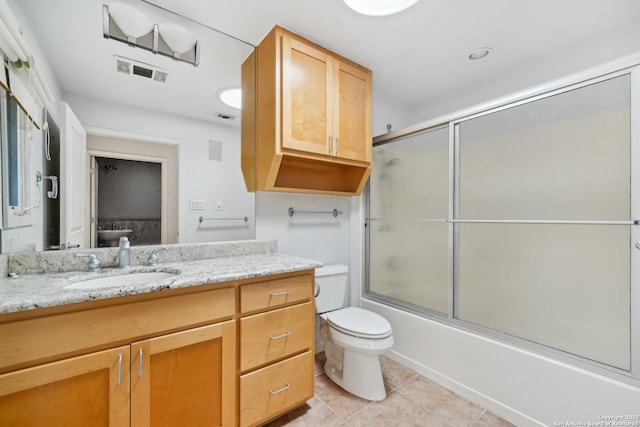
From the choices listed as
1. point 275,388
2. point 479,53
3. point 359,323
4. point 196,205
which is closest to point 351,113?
point 479,53

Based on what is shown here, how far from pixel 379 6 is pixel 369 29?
0.21m

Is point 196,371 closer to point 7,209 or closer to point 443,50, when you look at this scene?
point 7,209

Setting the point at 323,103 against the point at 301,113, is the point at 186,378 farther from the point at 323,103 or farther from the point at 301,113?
the point at 323,103

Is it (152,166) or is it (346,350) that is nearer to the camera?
(152,166)

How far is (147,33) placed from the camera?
149 cm

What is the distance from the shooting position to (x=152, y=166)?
1.52 m

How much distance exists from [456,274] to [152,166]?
206 cm

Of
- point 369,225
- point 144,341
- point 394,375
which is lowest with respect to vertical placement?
point 394,375

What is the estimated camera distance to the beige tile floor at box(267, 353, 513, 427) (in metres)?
1.48

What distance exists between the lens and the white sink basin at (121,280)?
45.9 inches

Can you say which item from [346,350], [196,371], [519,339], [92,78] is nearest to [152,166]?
[92,78]

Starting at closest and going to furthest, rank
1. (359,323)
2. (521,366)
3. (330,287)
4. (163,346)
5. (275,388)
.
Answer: (163,346)
(275,388)
(521,366)
(359,323)
(330,287)

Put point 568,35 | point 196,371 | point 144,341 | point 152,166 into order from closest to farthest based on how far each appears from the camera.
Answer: point 144,341
point 196,371
point 152,166
point 568,35

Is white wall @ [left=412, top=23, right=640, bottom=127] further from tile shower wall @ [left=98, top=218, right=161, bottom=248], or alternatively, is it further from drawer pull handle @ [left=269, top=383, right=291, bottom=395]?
tile shower wall @ [left=98, top=218, right=161, bottom=248]
